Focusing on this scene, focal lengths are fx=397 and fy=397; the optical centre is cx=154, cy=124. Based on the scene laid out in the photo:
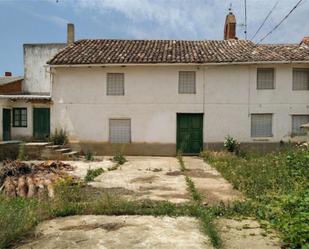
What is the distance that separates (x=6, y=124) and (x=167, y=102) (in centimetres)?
994

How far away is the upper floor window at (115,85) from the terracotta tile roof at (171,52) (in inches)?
37.7

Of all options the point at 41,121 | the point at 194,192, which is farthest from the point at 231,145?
the point at 41,121

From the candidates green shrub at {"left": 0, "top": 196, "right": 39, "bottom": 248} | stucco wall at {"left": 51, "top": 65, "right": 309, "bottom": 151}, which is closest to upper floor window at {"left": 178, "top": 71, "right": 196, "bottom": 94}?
stucco wall at {"left": 51, "top": 65, "right": 309, "bottom": 151}

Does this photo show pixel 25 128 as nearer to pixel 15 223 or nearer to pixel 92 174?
pixel 92 174

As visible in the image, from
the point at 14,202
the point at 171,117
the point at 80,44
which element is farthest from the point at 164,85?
the point at 14,202

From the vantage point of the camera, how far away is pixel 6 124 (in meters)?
23.9

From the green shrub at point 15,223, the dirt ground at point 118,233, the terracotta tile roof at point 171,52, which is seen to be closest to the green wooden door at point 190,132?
the terracotta tile roof at point 171,52

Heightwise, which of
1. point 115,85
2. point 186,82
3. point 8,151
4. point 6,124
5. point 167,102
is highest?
point 186,82

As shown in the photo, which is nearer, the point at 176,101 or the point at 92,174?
the point at 92,174

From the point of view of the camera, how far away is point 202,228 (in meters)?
6.74

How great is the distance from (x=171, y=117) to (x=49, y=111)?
7.62m

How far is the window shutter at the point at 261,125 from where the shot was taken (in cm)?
2166

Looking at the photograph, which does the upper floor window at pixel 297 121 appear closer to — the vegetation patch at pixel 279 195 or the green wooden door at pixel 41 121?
the vegetation patch at pixel 279 195

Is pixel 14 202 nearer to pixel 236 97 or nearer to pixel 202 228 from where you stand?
pixel 202 228
